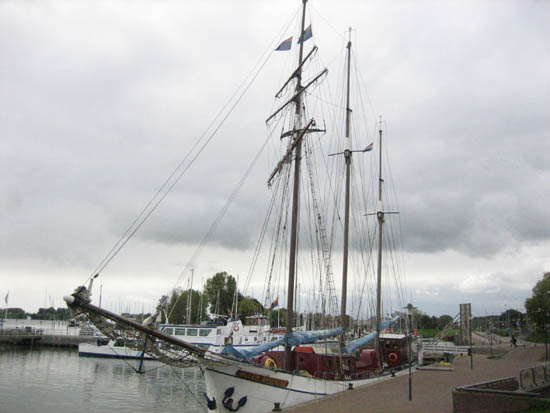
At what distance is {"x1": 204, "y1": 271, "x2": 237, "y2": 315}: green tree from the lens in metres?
91.0

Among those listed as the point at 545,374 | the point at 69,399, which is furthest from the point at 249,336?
the point at 545,374

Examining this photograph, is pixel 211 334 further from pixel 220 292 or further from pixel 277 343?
pixel 220 292

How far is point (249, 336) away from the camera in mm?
53312

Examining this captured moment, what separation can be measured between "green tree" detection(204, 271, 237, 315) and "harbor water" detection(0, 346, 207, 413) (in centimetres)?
4505

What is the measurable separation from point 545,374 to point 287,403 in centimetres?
1046

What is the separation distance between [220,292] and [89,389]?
61450 millimetres

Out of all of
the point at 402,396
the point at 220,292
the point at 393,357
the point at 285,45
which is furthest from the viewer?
the point at 220,292

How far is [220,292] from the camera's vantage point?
299 feet

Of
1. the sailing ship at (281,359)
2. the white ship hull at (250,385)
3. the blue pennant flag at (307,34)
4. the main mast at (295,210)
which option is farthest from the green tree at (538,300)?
the white ship hull at (250,385)

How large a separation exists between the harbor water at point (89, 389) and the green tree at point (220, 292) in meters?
45.1

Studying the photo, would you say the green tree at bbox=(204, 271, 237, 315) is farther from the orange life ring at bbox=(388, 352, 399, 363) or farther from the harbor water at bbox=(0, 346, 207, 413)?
the orange life ring at bbox=(388, 352, 399, 363)

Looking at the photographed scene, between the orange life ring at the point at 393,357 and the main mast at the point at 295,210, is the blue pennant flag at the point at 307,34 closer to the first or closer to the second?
the main mast at the point at 295,210

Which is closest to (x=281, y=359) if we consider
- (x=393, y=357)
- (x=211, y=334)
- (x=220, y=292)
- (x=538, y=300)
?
(x=393, y=357)

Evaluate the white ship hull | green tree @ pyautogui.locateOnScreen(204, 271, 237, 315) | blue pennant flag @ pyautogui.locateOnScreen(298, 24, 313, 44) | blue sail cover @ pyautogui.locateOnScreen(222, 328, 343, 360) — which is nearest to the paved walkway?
the white ship hull
